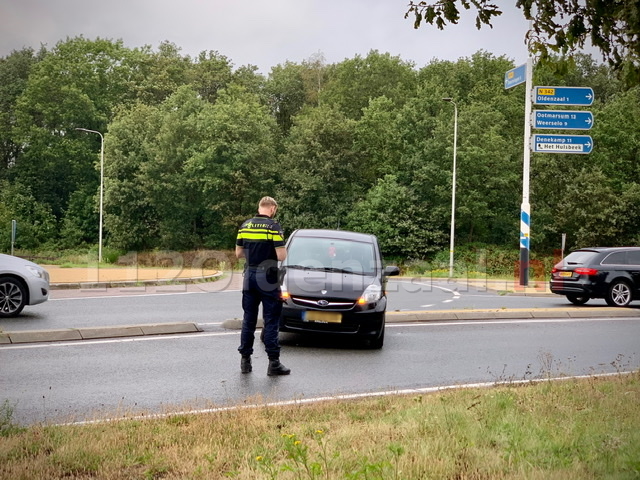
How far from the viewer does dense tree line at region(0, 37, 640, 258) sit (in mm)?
50062

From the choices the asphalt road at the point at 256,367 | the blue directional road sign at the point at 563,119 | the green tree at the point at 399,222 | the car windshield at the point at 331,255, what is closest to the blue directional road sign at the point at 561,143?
the blue directional road sign at the point at 563,119

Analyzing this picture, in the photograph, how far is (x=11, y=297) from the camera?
1301 centimetres

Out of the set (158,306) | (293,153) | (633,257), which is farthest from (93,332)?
(293,153)

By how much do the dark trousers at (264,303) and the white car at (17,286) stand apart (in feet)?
20.3

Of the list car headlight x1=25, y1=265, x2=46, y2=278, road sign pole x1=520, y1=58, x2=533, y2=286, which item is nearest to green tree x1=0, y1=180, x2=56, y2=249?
road sign pole x1=520, y1=58, x2=533, y2=286

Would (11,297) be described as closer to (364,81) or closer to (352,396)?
(352,396)

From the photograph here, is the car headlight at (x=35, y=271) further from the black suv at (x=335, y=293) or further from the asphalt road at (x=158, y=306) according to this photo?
the black suv at (x=335, y=293)

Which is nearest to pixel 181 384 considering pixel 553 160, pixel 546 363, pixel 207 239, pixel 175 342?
pixel 175 342

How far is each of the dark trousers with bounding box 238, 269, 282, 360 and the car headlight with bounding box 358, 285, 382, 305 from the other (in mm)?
2073

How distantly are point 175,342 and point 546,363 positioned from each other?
5173mm

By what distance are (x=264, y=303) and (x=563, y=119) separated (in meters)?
19.1

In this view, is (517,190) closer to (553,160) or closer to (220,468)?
(553,160)

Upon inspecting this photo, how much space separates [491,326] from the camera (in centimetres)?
1361

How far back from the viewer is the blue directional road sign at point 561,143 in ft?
80.0
